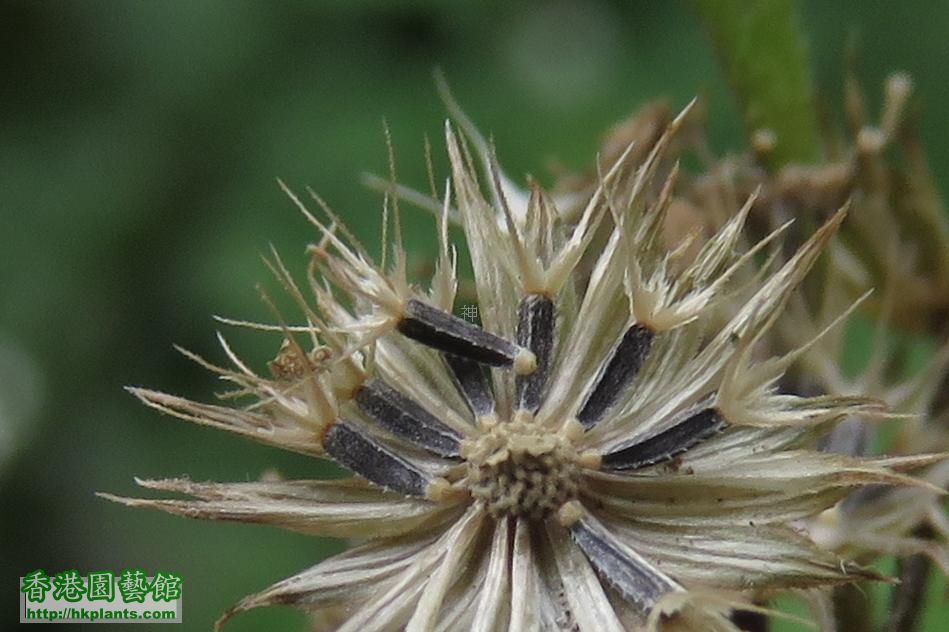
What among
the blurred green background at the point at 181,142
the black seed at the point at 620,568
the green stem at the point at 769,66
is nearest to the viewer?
the black seed at the point at 620,568

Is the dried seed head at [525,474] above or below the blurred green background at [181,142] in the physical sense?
below

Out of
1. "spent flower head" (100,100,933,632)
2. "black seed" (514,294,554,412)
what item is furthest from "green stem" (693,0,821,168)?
"black seed" (514,294,554,412)

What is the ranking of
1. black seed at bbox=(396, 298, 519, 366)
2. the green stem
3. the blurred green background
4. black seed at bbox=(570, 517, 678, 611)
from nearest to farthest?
black seed at bbox=(570, 517, 678, 611) → black seed at bbox=(396, 298, 519, 366) → the green stem → the blurred green background

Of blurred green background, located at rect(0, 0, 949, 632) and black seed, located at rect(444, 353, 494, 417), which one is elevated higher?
blurred green background, located at rect(0, 0, 949, 632)

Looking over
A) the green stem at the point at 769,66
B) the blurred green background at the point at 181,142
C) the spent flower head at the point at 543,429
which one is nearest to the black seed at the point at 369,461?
the spent flower head at the point at 543,429

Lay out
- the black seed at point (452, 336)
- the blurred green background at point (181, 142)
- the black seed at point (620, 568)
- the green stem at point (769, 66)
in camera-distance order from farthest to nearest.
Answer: the blurred green background at point (181, 142) → the green stem at point (769, 66) → the black seed at point (452, 336) → the black seed at point (620, 568)

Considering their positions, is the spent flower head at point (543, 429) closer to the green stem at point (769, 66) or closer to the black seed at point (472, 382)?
the black seed at point (472, 382)

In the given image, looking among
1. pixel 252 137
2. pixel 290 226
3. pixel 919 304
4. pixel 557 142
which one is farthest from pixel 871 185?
pixel 252 137

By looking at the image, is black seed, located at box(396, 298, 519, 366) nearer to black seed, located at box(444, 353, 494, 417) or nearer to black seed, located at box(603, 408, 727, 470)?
black seed, located at box(444, 353, 494, 417)
